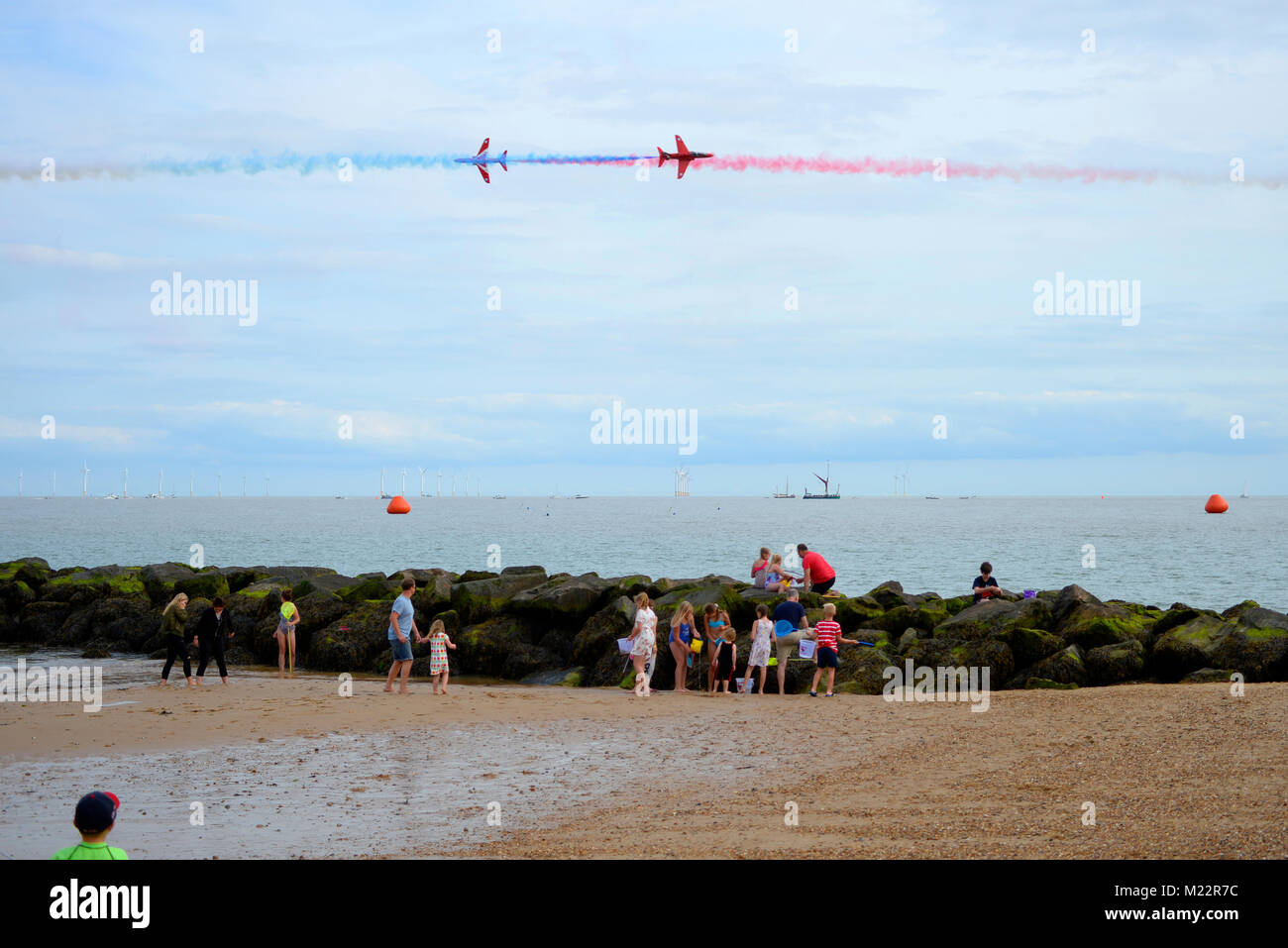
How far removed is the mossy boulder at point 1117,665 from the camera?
71.8 ft

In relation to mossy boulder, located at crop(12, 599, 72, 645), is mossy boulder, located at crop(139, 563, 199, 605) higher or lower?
higher

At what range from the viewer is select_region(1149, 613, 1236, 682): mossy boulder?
21.6 metres

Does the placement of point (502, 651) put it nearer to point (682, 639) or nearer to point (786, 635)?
point (682, 639)

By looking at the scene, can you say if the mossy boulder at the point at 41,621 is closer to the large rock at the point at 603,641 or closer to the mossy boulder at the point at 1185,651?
the large rock at the point at 603,641

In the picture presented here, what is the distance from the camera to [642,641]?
20.9 m

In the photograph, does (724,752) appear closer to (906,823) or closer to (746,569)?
(906,823)

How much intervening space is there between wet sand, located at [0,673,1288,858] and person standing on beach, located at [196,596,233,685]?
5.66ft

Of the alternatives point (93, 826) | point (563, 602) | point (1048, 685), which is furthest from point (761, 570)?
point (93, 826)

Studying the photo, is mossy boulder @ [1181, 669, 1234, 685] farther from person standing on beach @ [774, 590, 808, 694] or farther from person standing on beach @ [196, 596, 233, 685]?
person standing on beach @ [196, 596, 233, 685]

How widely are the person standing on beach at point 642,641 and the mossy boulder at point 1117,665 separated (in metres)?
8.80

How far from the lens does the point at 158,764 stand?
48.1 feet

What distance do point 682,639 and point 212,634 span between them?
9577 millimetres

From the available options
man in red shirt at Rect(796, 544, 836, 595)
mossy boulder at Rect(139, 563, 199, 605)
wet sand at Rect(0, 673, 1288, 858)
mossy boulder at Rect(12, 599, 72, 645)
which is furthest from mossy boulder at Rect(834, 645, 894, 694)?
mossy boulder at Rect(12, 599, 72, 645)
